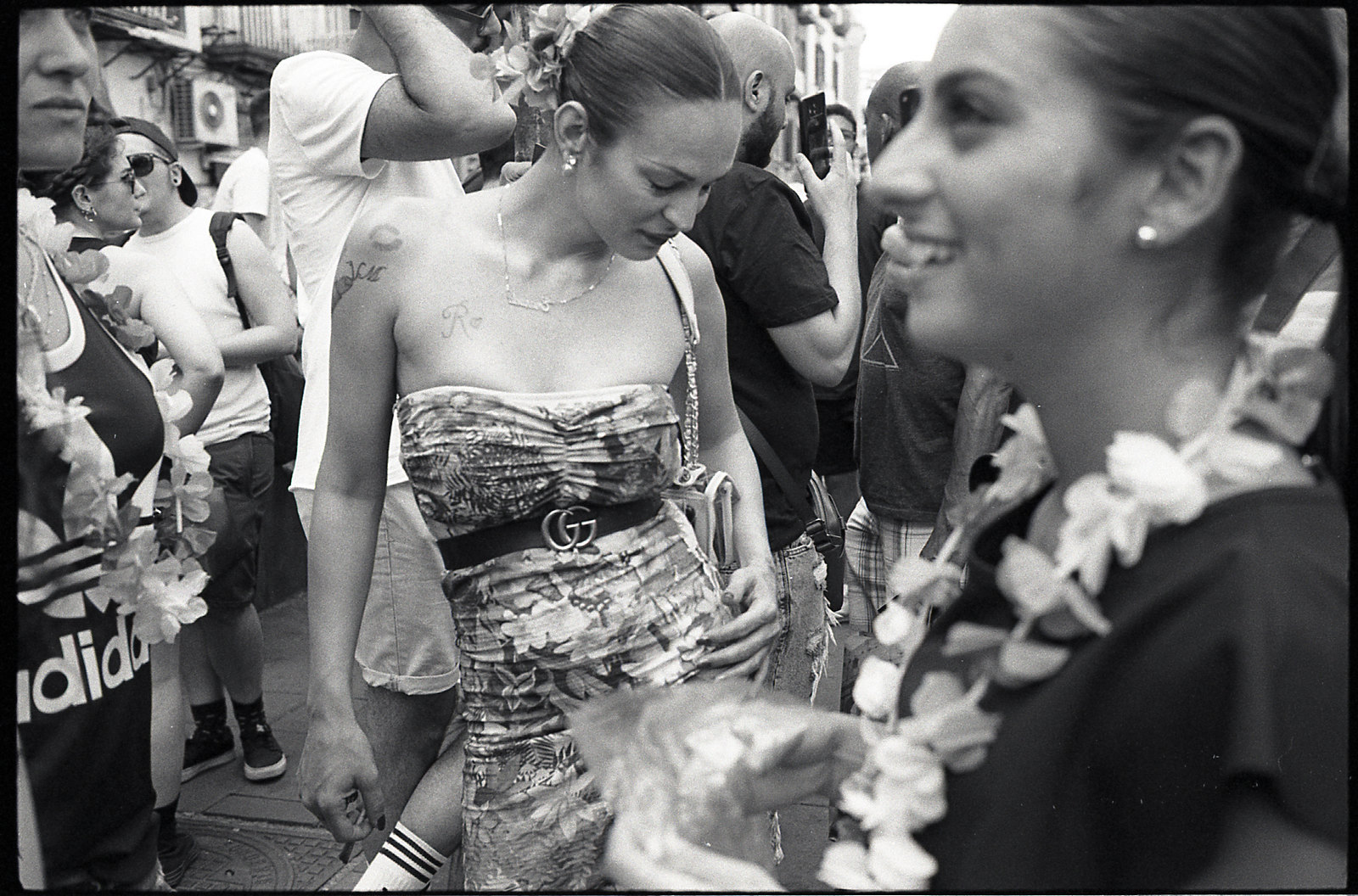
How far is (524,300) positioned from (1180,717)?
129cm

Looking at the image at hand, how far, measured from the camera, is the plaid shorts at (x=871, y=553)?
3.05m

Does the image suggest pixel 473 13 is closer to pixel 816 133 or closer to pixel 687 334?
pixel 687 334

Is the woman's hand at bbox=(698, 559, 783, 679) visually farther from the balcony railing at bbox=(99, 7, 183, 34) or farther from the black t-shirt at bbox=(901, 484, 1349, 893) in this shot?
the balcony railing at bbox=(99, 7, 183, 34)

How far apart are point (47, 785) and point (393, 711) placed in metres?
0.93

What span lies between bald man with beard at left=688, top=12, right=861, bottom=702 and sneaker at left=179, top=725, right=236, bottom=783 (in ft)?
7.46

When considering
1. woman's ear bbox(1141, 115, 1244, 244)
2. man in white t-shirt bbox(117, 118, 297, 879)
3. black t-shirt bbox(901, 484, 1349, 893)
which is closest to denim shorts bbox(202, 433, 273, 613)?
man in white t-shirt bbox(117, 118, 297, 879)

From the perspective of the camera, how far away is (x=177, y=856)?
310 centimetres

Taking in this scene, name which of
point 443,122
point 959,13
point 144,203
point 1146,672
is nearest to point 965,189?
point 959,13

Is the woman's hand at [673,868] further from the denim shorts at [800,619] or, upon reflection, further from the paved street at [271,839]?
the paved street at [271,839]

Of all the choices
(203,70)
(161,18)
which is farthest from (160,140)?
(203,70)

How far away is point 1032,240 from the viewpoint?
950 mm

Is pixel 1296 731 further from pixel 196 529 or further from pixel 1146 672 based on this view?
pixel 196 529

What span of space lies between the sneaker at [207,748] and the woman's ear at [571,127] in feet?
9.37

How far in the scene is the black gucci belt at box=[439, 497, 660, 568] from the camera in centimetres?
176
